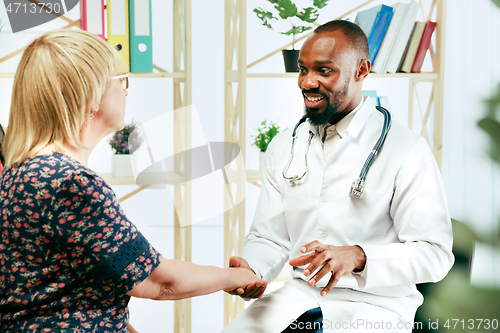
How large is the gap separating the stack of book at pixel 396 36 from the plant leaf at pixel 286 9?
0.29 metres

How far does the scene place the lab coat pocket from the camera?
1.43m

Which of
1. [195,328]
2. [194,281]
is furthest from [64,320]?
[195,328]

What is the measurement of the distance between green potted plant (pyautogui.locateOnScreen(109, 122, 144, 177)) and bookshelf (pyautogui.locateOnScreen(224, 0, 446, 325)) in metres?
0.43

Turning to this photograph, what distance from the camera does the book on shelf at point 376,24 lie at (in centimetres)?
206

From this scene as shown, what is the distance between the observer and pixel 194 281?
3.82ft

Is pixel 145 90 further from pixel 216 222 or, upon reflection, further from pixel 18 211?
pixel 18 211

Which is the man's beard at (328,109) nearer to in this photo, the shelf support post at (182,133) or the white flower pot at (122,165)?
the shelf support post at (182,133)

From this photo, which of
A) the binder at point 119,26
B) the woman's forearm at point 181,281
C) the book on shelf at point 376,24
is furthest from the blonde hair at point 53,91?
the book on shelf at point 376,24

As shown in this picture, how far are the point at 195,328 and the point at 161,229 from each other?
53 centimetres

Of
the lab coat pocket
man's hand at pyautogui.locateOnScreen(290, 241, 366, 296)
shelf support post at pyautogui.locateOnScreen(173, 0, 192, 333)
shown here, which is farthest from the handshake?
shelf support post at pyautogui.locateOnScreen(173, 0, 192, 333)

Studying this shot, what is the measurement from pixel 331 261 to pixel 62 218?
629 mm

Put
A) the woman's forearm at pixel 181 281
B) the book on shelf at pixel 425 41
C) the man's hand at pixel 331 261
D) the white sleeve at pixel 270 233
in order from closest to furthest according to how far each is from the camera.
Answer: the woman's forearm at pixel 181 281 → the man's hand at pixel 331 261 → the white sleeve at pixel 270 233 → the book on shelf at pixel 425 41

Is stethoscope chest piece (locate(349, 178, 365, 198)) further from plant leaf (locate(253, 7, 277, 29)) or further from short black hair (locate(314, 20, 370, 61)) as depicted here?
plant leaf (locate(253, 7, 277, 29))

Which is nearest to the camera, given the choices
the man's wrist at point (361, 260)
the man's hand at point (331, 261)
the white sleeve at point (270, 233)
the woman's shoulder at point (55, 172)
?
the woman's shoulder at point (55, 172)
